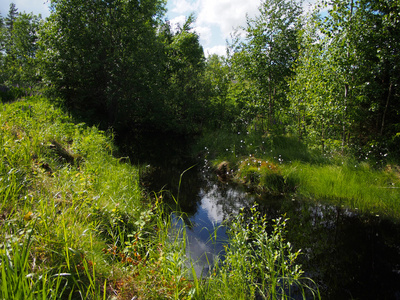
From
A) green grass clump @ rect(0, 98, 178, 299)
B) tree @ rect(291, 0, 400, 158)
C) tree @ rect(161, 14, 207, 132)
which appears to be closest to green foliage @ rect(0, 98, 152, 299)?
green grass clump @ rect(0, 98, 178, 299)

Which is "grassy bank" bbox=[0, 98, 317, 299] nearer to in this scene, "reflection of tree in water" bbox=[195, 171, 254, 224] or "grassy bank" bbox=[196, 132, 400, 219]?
"reflection of tree in water" bbox=[195, 171, 254, 224]

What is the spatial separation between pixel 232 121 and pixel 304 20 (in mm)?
6201

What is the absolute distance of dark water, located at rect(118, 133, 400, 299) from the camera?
11.3ft

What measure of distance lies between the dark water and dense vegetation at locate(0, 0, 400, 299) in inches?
17.3

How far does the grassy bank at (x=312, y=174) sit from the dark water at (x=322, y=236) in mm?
482

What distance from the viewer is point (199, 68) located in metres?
18.0

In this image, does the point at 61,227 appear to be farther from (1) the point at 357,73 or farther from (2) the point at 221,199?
(1) the point at 357,73

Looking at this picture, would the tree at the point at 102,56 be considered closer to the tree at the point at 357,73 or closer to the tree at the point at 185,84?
the tree at the point at 185,84

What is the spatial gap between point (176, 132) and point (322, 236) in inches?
602

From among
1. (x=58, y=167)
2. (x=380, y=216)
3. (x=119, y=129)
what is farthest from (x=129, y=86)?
(x=380, y=216)

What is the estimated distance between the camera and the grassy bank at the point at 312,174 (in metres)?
5.95

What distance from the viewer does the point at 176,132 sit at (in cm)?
1898

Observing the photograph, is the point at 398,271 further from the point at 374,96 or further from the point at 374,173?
the point at 374,96

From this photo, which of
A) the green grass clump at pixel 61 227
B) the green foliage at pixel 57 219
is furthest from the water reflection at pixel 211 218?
the green foliage at pixel 57 219
